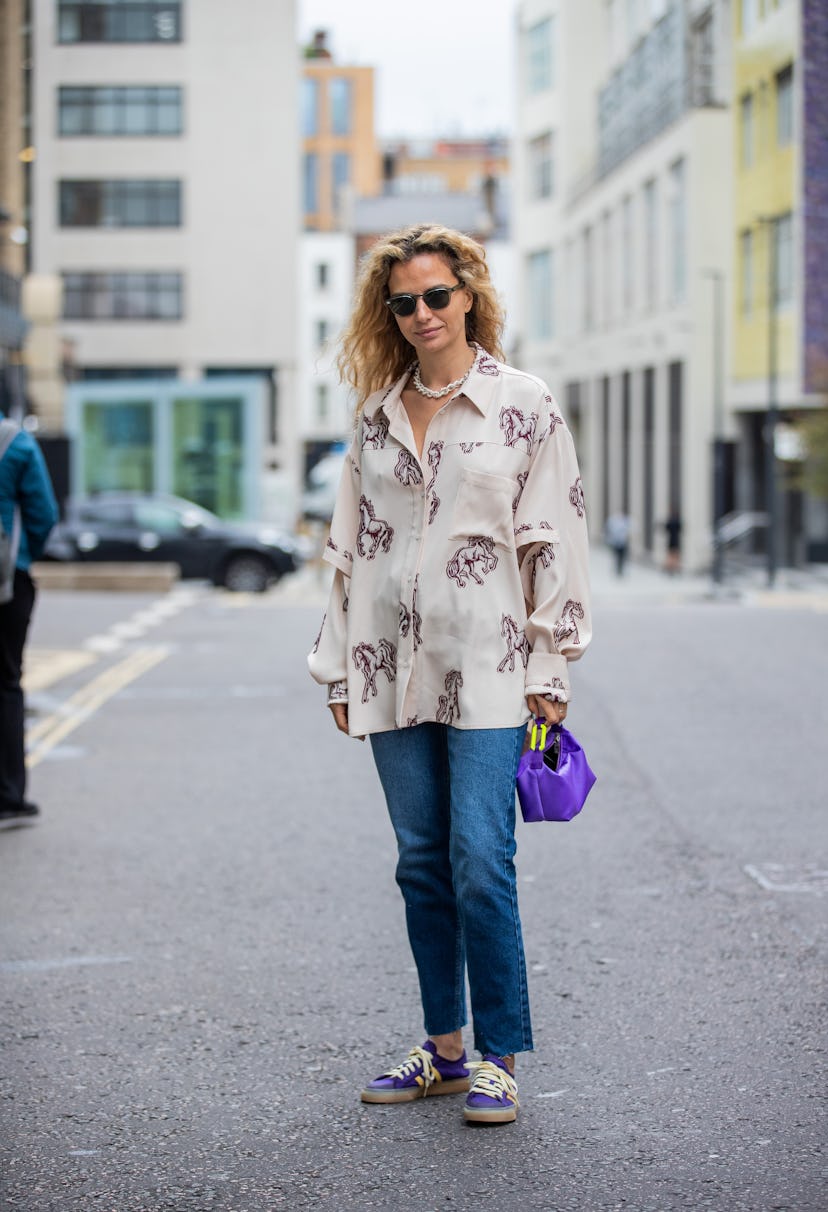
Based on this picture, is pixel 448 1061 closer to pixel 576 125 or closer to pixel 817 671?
pixel 817 671

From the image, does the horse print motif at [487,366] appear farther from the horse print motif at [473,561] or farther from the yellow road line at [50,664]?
the yellow road line at [50,664]

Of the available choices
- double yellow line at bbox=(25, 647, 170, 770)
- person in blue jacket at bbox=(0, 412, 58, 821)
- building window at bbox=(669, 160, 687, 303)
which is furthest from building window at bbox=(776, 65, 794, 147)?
person in blue jacket at bbox=(0, 412, 58, 821)

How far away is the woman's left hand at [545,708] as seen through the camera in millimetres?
4109

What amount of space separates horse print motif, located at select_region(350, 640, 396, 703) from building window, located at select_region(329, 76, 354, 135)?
100856 mm

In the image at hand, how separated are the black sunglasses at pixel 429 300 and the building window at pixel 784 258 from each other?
1468 inches

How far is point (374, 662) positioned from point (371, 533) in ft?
0.93

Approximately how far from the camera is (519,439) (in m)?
4.18

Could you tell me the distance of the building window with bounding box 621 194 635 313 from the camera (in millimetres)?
53969

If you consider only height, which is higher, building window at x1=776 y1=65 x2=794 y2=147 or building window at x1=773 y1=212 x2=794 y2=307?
building window at x1=776 y1=65 x2=794 y2=147

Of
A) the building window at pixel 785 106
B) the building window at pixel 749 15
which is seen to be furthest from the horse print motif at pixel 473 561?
the building window at pixel 749 15

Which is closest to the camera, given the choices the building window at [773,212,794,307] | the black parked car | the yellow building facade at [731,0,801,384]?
the black parked car

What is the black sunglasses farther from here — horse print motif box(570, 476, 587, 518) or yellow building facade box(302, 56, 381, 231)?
yellow building facade box(302, 56, 381, 231)

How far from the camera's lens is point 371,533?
4.26 m

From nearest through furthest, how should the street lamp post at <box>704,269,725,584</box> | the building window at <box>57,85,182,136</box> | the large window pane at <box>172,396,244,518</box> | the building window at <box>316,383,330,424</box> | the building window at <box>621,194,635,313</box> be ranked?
the large window pane at <box>172,396,244,518</box>, the street lamp post at <box>704,269,725,584</box>, the building window at <box>621,194,635,313</box>, the building window at <box>57,85,182,136</box>, the building window at <box>316,383,330,424</box>
